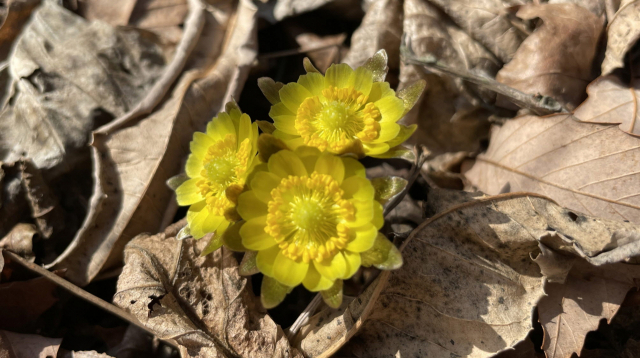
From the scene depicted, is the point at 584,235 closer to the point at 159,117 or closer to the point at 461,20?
the point at 461,20

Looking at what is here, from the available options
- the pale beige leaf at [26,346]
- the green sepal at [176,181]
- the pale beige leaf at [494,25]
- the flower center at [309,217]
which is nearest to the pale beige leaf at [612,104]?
the pale beige leaf at [494,25]

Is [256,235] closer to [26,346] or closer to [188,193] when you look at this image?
[188,193]

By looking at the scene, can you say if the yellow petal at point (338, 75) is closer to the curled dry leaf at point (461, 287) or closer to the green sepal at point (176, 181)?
the curled dry leaf at point (461, 287)

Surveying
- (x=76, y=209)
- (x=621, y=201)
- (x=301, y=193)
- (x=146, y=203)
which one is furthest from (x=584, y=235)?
(x=76, y=209)

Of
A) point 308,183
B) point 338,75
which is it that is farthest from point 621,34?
point 308,183

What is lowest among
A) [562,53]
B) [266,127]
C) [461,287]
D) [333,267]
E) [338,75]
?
[461,287]

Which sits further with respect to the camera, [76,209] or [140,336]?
[76,209]

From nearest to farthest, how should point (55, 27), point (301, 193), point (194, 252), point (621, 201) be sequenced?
point (301, 193), point (621, 201), point (194, 252), point (55, 27)
